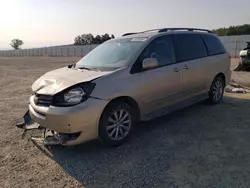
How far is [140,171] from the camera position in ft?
11.6

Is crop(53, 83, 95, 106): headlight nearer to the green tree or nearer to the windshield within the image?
the windshield

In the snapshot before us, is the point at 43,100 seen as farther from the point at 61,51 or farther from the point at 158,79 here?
the point at 61,51

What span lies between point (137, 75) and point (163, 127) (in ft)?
4.07

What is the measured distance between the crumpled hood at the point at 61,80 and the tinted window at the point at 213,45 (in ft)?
10.6

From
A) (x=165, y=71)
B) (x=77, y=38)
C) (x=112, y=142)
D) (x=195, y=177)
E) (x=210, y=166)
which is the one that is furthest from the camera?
(x=77, y=38)

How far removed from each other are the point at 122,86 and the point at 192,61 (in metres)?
2.13

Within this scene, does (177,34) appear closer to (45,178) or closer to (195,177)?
(195,177)

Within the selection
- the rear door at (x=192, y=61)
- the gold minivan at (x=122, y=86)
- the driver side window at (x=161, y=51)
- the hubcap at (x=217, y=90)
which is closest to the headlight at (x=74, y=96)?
the gold minivan at (x=122, y=86)

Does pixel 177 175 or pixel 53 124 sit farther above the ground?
pixel 53 124

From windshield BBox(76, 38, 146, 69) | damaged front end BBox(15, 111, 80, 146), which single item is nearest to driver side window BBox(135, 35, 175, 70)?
windshield BBox(76, 38, 146, 69)

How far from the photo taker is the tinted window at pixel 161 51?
15.9 feet

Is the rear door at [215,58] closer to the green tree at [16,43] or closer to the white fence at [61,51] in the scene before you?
the white fence at [61,51]

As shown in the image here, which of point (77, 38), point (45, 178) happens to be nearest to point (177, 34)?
point (45, 178)

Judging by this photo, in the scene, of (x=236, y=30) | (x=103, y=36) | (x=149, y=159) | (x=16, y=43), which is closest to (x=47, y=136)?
(x=149, y=159)
